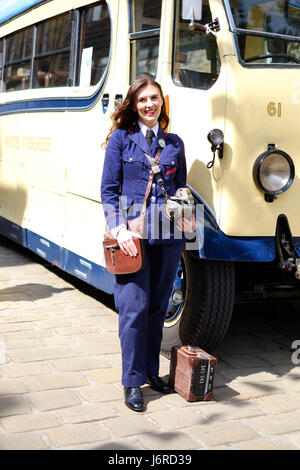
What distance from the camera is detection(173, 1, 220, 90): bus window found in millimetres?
4258

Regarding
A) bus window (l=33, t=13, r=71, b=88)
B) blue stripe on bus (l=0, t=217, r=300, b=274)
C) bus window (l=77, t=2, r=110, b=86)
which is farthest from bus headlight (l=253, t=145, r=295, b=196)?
bus window (l=33, t=13, r=71, b=88)

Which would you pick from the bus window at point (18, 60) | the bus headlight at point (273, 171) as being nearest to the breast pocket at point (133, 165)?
the bus headlight at point (273, 171)

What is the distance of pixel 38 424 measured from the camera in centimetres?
361

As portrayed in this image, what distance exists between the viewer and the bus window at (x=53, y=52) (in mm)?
6207

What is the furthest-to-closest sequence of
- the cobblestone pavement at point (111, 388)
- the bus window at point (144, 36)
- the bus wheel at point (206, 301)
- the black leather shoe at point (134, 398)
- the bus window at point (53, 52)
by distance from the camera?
the bus window at point (53, 52)
the bus window at point (144, 36)
the bus wheel at point (206, 301)
the black leather shoe at point (134, 398)
the cobblestone pavement at point (111, 388)

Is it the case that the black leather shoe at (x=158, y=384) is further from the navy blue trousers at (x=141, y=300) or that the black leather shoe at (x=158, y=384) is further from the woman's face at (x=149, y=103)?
the woman's face at (x=149, y=103)

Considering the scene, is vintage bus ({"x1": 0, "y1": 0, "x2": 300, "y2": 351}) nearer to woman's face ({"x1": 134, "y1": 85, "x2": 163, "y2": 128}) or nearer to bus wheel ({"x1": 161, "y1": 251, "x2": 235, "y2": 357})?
bus wheel ({"x1": 161, "y1": 251, "x2": 235, "y2": 357})

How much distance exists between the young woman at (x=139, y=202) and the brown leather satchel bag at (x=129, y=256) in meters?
0.04

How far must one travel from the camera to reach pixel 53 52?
21.5 ft

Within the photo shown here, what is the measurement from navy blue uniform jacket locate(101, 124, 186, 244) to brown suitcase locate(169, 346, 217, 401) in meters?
0.69

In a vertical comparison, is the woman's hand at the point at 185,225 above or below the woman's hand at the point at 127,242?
above

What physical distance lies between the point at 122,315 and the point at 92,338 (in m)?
1.26

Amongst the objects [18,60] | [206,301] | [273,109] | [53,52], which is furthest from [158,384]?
[18,60]
